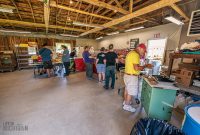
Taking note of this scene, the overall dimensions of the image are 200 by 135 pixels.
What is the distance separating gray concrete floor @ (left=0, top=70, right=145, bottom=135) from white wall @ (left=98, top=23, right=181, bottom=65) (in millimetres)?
4593

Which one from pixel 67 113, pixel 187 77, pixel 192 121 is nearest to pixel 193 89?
pixel 187 77

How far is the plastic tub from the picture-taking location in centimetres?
96

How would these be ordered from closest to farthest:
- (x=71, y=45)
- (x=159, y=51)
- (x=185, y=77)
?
1. (x=185, y=77)
2. (x=159, y=51)
3. (x=71, y=45)

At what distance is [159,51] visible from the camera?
6648 millimetres

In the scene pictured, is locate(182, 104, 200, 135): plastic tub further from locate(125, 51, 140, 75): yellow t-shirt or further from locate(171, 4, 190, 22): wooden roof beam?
locate(171, 4, 190, 22): wooden roof beam

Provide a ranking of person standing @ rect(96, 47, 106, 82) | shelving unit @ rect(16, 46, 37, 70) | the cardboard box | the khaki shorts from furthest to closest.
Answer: shelving unit @ rect(16, 46, 37, 70), person standing @ rect(96, 47, 106, 82), the khaki shorts, the cardboard box

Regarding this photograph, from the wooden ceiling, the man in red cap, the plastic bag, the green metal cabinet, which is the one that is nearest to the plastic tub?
the plastic bag

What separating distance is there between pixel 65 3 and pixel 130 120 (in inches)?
194

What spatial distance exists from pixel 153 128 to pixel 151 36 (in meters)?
6.76

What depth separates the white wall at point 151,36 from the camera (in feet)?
18.3

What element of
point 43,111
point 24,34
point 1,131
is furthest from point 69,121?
point 24,34

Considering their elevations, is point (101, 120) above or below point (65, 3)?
below

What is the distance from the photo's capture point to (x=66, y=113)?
8.08 feet

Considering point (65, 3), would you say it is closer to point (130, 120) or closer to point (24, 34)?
point (130, 120)
